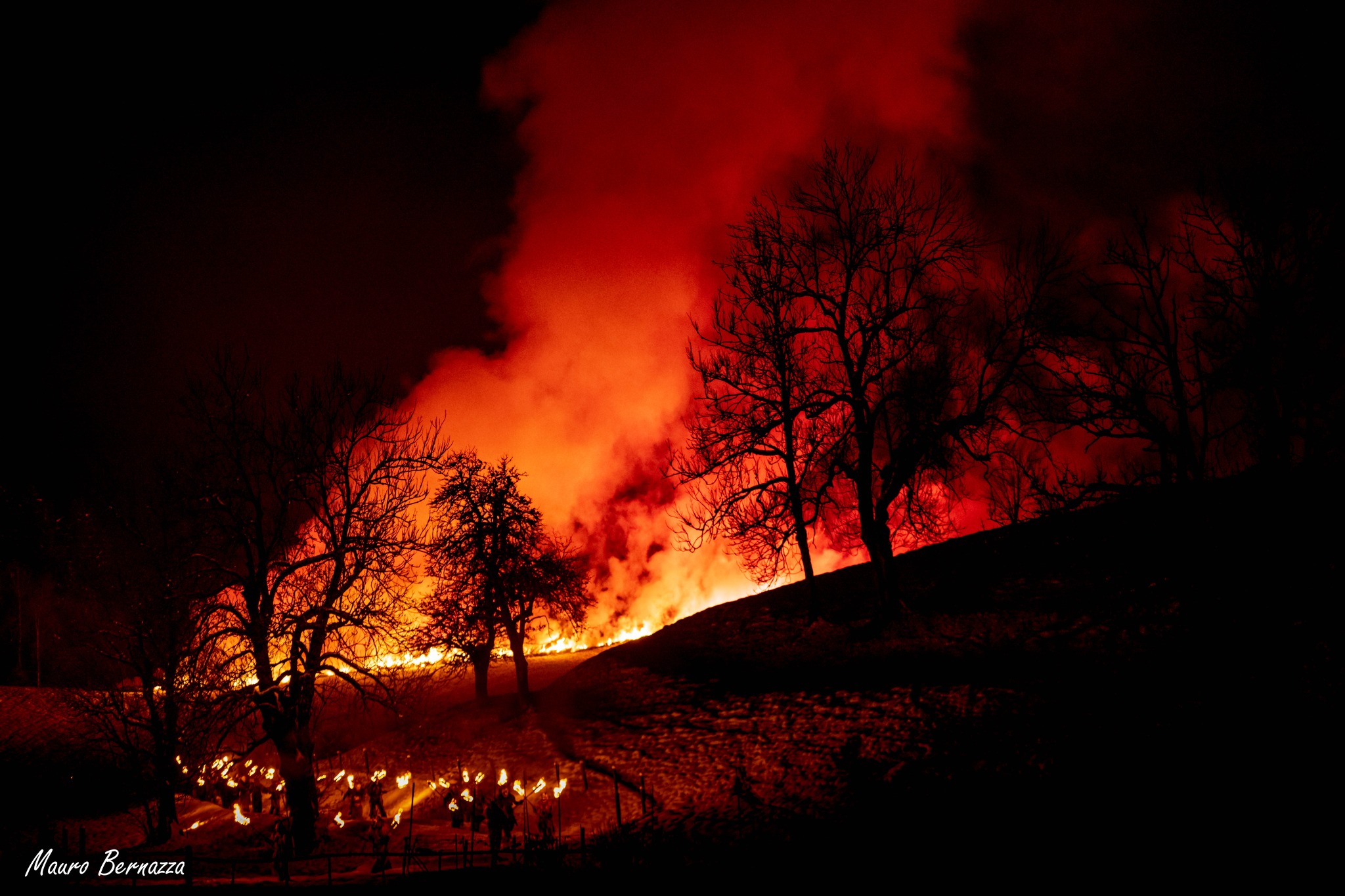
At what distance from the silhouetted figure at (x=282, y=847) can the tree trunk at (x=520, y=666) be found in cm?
858

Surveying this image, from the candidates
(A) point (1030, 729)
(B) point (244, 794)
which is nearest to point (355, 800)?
(B) point (244, 794)

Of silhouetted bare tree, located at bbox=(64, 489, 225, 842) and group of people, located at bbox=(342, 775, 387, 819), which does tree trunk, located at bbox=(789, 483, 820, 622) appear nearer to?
group of people, located at bbox=(342, 775, 387, 819)

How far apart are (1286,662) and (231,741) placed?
97.6ft

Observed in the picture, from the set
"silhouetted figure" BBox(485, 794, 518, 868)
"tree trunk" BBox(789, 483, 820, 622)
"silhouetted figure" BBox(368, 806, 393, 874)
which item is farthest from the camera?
"tree trunk" BBox(789, 483, 820, 622)

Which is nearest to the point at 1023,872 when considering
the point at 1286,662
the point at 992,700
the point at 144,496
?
the point at 1286,662

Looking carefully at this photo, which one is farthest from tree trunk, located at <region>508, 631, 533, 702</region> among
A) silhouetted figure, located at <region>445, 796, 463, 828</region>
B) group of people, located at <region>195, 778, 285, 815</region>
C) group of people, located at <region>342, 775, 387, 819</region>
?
group of people, located at <region>195, 778, 285, 815</region>

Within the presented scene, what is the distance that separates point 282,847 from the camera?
12.3 m

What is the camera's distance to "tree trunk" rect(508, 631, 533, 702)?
22672 mm

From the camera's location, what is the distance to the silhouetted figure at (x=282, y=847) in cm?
1031

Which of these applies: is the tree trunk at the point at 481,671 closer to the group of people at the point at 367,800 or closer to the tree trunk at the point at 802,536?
the group of people at the point at 367,800

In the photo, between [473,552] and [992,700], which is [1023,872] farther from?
[473,552]

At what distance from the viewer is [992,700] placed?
11.9 m

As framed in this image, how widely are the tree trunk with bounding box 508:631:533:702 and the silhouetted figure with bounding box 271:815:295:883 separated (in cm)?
858

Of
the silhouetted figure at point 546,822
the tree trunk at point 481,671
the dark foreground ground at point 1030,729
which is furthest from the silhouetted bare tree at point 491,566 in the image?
the silhouetted figure at point 546,822
